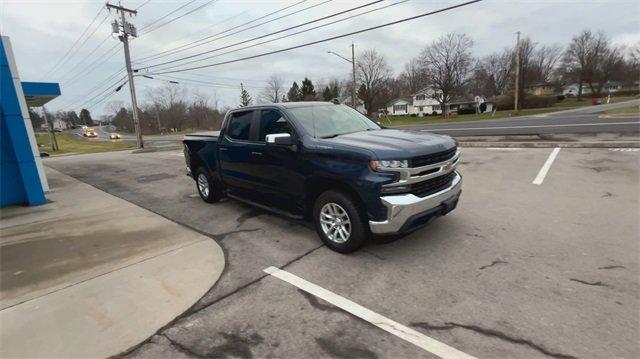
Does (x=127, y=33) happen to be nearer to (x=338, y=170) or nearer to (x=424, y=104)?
(x=338, y=170)

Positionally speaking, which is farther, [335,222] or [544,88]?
[544,88]

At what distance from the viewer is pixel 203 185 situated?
7312 mm

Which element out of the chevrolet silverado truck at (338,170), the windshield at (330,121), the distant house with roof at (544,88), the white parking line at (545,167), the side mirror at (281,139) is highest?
the distant house with roof at (544,88)

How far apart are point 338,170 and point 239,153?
223 cm

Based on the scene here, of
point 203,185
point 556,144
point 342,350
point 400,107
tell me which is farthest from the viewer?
point 400,107

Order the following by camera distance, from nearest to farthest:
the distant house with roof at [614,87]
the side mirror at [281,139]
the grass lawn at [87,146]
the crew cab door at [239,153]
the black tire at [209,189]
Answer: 1. the side mirror at [281,139]
2. the crew cab door at [239,153]
3. the black tire at [209,189]
4. the grass lawn at [87,146]
5. the distant house with roof at [614,87]

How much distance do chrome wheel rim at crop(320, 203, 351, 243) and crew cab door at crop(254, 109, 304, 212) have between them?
18.8 inches

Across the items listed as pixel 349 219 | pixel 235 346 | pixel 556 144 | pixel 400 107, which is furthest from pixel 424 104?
pixel 235 346

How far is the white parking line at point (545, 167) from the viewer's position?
7.50 meters

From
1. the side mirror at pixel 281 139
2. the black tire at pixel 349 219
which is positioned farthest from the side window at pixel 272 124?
the black tire at pixel 349 219

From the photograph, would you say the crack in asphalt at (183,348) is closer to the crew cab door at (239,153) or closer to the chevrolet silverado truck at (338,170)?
the chevrolet silverado truck at (338,170)

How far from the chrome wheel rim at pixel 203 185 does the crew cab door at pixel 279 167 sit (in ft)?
7.43

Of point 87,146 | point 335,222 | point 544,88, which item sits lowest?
point 335,222

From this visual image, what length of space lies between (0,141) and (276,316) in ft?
28.3
